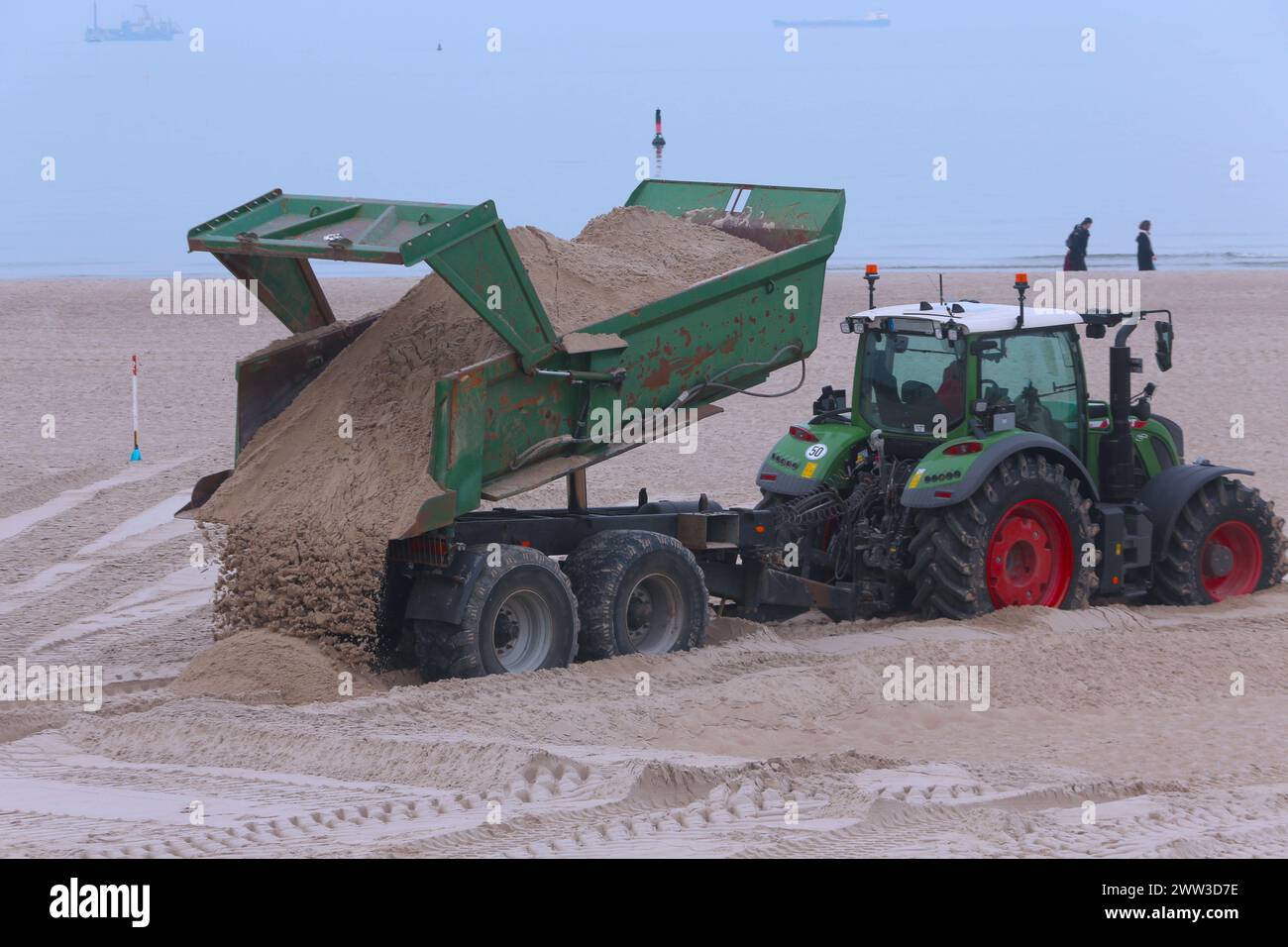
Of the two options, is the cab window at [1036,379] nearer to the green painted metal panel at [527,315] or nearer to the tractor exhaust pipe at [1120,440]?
the tractor exhaust pipe at [1120,440]

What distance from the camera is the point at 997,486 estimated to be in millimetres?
10852

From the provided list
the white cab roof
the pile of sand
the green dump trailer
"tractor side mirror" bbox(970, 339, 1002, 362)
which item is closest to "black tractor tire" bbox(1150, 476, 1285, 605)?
the white cab roof

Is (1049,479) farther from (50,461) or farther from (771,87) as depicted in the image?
(771,87)

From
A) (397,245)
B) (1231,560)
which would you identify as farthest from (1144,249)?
(397,245)

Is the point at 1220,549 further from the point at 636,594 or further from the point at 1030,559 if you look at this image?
the point at 636,594

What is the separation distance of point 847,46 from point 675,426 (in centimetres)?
14725

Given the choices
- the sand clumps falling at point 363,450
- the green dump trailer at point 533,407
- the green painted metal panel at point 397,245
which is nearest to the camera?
the green painted metal panel at point 397,245

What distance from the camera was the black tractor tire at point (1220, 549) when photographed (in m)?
11.8

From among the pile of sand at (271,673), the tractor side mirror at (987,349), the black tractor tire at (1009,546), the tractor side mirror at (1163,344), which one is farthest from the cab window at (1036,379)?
the pile of sand at (271,673)

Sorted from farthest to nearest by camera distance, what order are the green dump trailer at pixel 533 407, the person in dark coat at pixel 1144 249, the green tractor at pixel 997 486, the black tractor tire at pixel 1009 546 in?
the person in dark coat at pixel 1144 249, the green tractor at pixel 997 486, the black tractor tire at pixel 1009 546, the green dump trailer at pixel 533 407

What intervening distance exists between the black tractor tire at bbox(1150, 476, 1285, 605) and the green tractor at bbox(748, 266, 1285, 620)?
0.04 feet

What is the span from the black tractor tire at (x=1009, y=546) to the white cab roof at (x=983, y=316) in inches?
34.5
